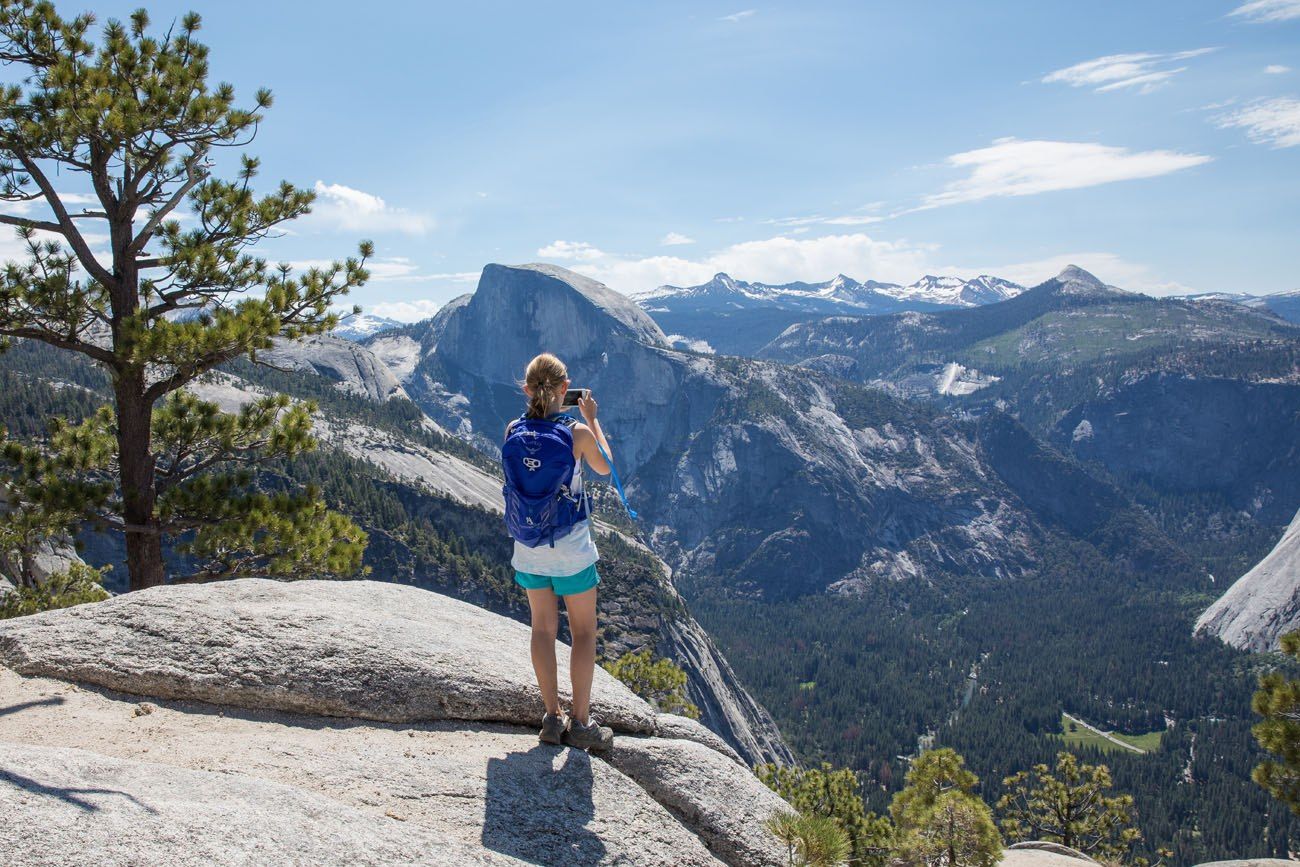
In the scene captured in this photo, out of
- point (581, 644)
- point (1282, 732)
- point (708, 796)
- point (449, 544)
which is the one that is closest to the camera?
point (581, 644)

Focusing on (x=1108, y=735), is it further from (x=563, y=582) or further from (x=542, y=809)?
(x=563, y=582)

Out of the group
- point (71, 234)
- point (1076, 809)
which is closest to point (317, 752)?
point (71, 234)

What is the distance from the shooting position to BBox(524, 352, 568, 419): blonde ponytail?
25.7ft

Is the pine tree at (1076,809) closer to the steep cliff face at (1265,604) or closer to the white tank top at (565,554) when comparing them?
the white tank top at (565,554)

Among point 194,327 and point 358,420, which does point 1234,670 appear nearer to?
point 358,420

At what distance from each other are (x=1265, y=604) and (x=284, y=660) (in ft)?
640

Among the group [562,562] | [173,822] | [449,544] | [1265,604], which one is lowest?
[1265,604]

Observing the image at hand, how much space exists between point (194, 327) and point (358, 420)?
15276 cm

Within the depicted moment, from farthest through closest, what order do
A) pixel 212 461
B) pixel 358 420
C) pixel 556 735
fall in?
pixel 358 420
pixel 212 461
pixel 556 735

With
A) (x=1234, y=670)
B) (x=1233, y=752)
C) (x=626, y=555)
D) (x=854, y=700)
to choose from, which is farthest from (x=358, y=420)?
(x=1234, y=670)

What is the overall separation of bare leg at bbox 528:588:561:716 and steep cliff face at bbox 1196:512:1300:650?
174 meters

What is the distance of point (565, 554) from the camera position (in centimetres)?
777

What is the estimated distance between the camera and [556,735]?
857cm

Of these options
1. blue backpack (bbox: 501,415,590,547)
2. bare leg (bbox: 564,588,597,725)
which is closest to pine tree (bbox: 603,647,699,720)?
bare leg (bbox: 564,588,597,725)
